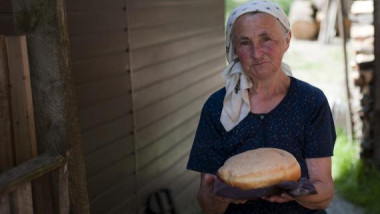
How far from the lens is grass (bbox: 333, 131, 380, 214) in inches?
208

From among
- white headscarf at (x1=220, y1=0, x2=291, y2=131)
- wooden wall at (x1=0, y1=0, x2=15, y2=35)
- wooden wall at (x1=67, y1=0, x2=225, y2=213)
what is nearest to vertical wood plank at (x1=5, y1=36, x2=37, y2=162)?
white headscarf at (x1=220, y1=0, x2=291, y2=131)

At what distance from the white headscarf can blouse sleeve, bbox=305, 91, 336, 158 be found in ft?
0.91

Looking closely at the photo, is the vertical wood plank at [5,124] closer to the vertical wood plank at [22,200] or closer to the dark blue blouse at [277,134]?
the vertical wood plank at [22,200]

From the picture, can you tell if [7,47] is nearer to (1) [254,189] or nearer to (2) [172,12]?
(1) [254,189]

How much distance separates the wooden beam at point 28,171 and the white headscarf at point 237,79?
2.48 ft

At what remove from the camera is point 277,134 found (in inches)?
85.0

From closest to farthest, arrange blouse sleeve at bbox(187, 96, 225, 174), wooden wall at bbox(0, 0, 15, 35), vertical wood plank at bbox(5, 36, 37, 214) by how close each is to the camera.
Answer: vertical wood plank at bbox(5, 36, 37, 214) → blouse sleeve at bbox(187, 96, 225, 174) → wooden wall at bbox(0, 0, 15, 35)

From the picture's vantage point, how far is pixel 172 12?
4.64m

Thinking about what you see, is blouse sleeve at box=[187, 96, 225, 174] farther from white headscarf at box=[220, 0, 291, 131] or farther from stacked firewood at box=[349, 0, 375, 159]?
stacked firewood at box=[349, 0, 375, 159]

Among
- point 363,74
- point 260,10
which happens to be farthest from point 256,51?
point 363,74

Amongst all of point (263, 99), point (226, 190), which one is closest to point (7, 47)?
point (226, 190)

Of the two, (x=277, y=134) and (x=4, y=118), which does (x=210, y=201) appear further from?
(x=4, y=118)

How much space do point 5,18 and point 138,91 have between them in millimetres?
1553

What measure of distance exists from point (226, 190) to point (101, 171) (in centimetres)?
187
